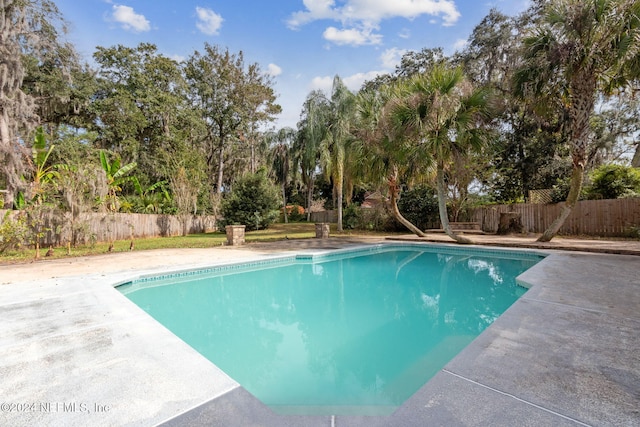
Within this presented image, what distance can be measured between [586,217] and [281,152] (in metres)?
21.0

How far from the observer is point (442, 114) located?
9922mm

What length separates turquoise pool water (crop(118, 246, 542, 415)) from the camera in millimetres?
2811

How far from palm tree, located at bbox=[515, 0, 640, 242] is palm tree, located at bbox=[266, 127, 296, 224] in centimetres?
1795

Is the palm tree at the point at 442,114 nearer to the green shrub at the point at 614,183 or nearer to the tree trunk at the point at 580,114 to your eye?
the tree trunk at the point at 580,114

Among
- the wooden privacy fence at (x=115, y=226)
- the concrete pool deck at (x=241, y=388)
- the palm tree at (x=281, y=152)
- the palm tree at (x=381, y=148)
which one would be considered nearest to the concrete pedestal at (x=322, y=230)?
the palm tree at (x=381, y=148)

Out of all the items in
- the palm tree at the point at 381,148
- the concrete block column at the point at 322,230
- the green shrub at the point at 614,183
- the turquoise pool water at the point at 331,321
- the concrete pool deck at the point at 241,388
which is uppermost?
the palm tree at the point at 381,148

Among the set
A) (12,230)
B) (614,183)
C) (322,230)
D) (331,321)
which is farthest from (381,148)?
(12,230)

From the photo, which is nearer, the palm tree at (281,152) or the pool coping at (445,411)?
the pool coping at (445,411)

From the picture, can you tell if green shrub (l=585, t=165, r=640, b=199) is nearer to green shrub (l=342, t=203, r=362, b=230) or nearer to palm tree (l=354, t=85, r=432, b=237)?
palm tree (l=354, t=85, r=432, b=237)

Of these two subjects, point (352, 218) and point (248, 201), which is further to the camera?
point (352, 218)

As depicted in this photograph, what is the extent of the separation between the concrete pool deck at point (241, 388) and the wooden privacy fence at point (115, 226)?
7818 mm

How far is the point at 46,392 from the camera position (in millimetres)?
2068

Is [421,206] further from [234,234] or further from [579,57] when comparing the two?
[234,234]

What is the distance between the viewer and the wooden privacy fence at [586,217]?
12.6 m
